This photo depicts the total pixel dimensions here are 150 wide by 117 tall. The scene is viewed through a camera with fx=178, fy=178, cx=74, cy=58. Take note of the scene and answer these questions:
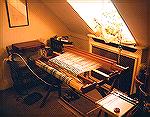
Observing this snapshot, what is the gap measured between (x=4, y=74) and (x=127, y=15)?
113 inches

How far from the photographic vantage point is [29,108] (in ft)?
11.1

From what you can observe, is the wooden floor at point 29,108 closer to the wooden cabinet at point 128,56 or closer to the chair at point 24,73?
the chair at point 24,73

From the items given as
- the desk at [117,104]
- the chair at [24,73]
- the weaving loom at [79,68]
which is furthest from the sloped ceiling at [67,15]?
the desk at [117,104]

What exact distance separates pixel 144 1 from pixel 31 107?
2.66 m

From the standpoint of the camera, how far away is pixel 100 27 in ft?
12.0

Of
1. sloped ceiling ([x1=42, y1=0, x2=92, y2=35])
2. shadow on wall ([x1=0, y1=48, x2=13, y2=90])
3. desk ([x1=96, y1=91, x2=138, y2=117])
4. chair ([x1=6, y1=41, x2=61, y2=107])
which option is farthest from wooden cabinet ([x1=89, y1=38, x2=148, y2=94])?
shadow on wall ([x1=0, y1=48, x2=13, y2=90])

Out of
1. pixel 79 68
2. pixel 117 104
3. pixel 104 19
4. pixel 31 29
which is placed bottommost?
pixel 117 104

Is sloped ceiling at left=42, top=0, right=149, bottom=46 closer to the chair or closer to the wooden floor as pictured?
the chair

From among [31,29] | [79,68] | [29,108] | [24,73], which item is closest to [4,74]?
[24,73]

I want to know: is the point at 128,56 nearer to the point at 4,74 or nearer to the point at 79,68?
the point at 79,68

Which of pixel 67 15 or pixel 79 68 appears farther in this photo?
pixel 67 15

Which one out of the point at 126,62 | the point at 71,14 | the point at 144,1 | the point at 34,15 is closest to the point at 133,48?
the point at 126,62

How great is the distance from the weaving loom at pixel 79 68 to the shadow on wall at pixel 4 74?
3.64 feet

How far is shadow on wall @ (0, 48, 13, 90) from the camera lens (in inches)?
150
